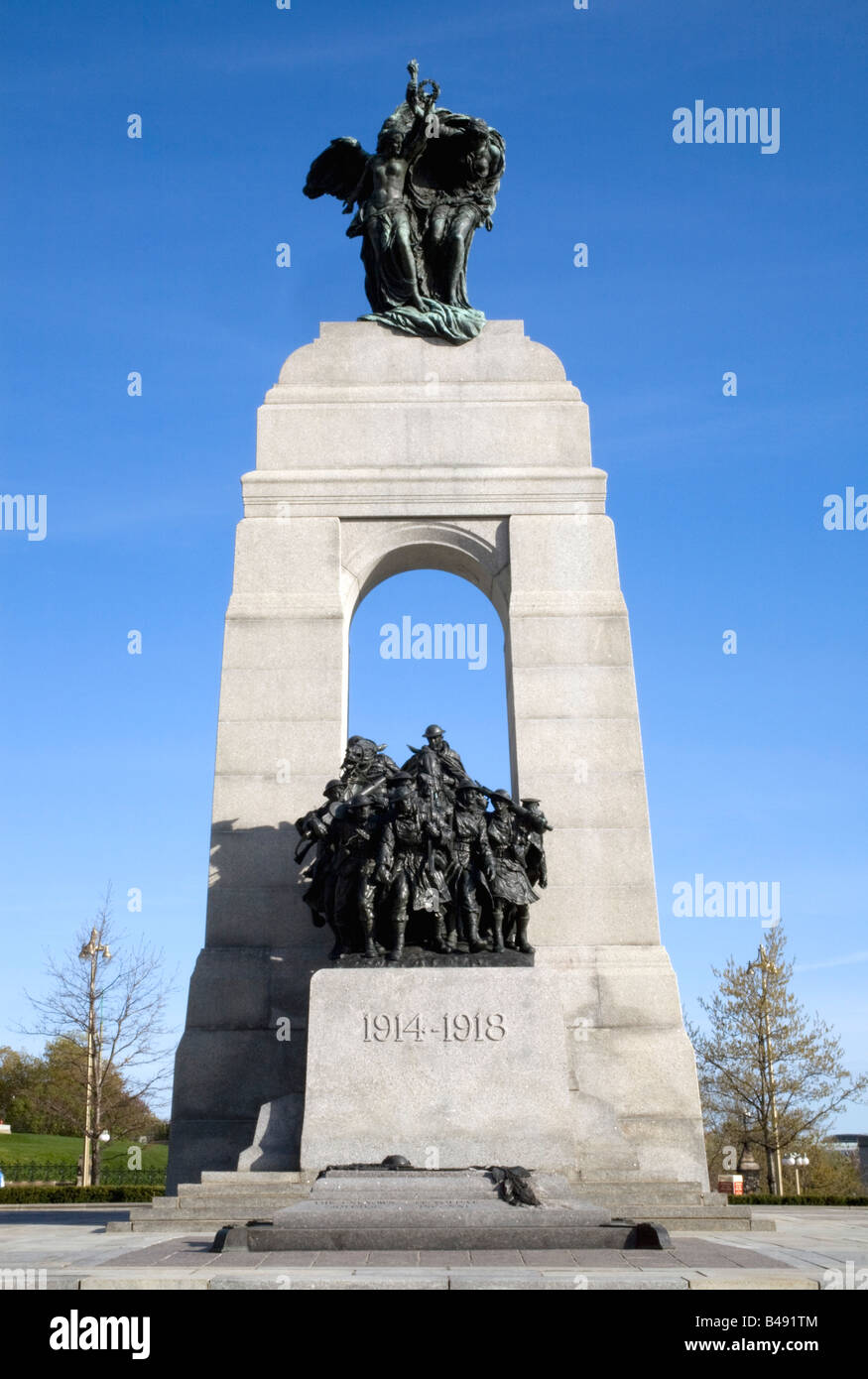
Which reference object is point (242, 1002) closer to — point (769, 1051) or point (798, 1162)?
point (769, 1051)

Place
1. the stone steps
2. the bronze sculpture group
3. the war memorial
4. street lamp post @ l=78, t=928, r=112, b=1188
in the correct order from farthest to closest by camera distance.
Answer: street lamp post @ l=78, t=928, r=112, b=1188 → the bronze sculpture group → the war memorial → the stone steps

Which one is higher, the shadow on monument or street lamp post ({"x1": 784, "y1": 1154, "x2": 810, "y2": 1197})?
the shadow on monument

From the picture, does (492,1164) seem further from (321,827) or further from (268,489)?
(268,489)

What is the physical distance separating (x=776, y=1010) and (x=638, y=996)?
24.8 metres

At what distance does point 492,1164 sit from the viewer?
41.0 ft

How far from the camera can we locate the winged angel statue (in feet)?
68.3

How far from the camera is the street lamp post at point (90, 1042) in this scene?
34031 mm

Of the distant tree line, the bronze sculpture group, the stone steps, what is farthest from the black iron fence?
the stone steps

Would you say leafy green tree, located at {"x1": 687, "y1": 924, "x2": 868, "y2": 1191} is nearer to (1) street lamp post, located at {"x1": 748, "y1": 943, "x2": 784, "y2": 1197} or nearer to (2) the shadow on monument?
(1) street lamp post, located at {"x1": 748, "y1": 943, "x2": 784, "y2": 1197}

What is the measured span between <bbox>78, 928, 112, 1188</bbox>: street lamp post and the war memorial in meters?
19.6

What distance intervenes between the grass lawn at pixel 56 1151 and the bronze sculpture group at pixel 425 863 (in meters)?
35.7

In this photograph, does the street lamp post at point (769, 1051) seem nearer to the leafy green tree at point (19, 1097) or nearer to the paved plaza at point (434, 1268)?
the paved plaza at point (434, 1268)
